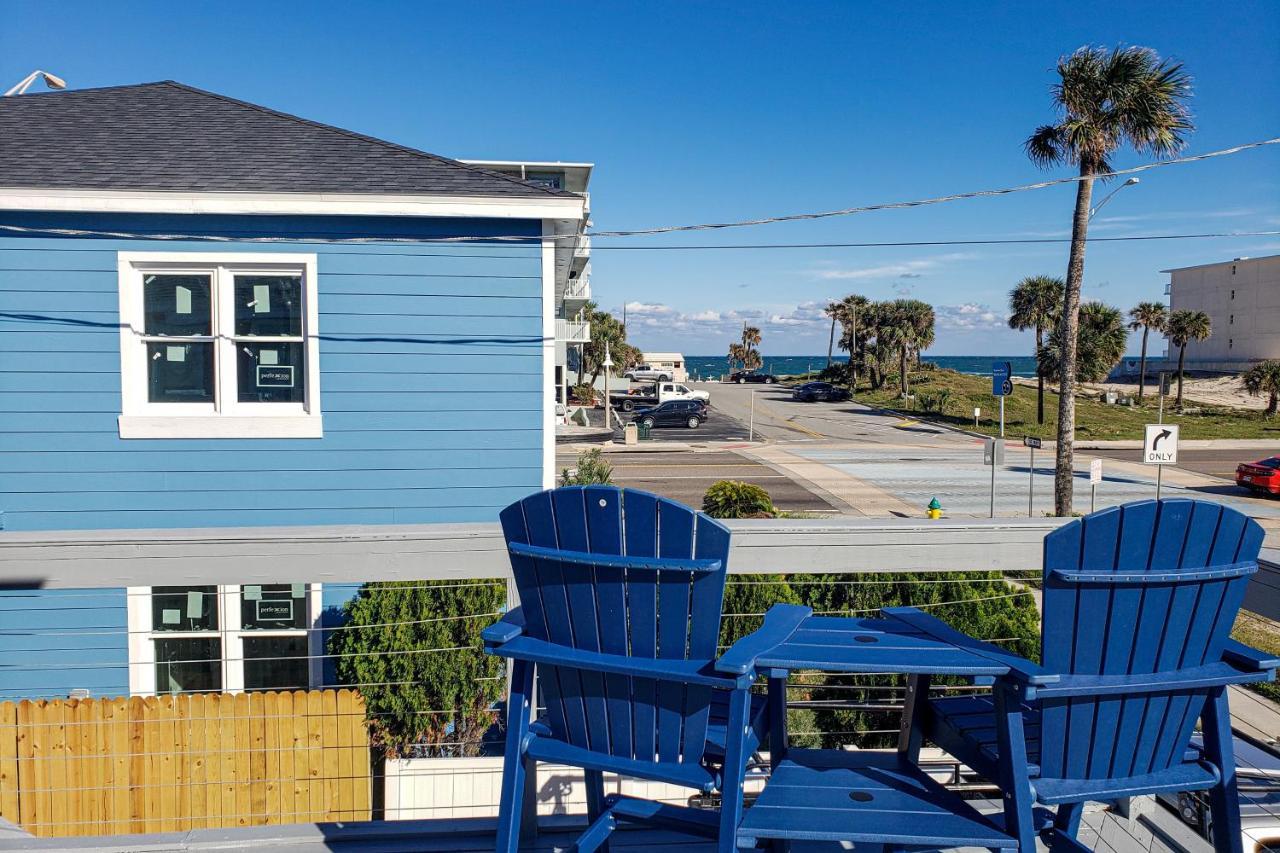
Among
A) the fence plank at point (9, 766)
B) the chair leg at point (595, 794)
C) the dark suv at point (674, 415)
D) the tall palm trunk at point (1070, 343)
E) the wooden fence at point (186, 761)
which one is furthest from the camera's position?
the dark suv at point (674, 415)

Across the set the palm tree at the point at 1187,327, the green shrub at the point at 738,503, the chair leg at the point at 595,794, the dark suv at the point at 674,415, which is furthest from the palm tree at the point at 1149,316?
the chair leg at the point at 595,794

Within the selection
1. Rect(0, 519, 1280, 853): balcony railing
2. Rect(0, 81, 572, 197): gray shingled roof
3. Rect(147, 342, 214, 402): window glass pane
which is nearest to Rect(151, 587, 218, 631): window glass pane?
Rect(147, 342, 214, 402): window glass pane

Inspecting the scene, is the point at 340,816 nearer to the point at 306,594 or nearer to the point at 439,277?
the point at 306,594

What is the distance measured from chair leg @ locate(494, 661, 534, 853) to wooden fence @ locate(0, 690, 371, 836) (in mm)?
1390

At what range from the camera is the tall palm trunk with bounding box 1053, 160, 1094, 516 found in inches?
690

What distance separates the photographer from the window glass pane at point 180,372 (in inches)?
263

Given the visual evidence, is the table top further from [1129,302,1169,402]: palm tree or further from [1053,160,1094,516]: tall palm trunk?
[1129,302,1169,402]: palm tree

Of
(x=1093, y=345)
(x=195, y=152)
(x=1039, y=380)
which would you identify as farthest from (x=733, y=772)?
(x=1093, y=345)

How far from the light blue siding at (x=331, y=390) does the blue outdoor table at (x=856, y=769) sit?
5.04 metres

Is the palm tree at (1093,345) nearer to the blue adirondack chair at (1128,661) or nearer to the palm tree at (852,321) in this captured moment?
the palm tree at (852,321)

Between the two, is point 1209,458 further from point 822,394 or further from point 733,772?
point 733,772

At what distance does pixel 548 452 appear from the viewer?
7.11 metres

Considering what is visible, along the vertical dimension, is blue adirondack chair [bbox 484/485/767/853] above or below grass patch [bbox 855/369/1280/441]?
above

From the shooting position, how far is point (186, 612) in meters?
6.23
